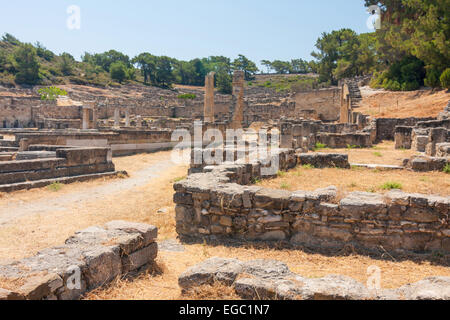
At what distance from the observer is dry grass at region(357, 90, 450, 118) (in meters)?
22.5

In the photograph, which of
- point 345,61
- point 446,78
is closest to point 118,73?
point 345,61

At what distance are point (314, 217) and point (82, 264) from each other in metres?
3.22

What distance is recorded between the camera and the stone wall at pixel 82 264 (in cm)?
295

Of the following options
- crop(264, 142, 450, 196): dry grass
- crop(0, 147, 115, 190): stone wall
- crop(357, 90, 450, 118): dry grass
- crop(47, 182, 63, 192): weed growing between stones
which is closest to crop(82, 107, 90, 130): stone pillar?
crop(0, 147, 115, 190): stone wall

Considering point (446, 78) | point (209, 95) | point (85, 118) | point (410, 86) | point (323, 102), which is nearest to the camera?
point (446, 78)

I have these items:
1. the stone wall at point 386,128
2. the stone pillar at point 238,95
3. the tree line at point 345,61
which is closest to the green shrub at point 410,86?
the tree line at point 345,61

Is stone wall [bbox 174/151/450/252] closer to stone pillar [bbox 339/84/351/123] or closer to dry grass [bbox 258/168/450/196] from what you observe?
dry grass [bbox 258/168/450/196]

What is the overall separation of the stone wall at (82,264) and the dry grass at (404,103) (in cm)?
2261

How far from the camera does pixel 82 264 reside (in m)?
3.37

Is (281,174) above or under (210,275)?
above

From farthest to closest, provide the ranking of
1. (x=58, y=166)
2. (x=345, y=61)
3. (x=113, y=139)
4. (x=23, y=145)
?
(x=345, y=61), (x=113, y=139), (x=23, y=145), (x=58, y=166)

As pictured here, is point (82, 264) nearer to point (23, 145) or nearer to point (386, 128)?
point (23, 145)

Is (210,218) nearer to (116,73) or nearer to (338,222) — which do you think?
(338,222)

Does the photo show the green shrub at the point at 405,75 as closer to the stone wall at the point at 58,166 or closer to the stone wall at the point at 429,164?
the stone wall at the point at 429,164
